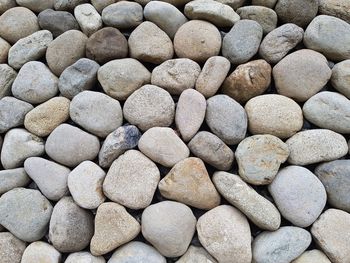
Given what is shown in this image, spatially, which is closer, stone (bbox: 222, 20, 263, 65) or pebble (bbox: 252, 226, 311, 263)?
pebble (bbox: 252, 226, 311, 263)

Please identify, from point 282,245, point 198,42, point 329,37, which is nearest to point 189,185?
point 282,245

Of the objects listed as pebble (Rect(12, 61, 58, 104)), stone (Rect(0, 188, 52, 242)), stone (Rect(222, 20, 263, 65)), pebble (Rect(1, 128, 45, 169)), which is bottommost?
stone (Rect(0, 188, 52, 242))

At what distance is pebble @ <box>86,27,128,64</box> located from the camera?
2.26 ft

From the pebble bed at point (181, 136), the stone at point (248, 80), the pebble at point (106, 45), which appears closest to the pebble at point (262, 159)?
the pebble bed at point (181, 136)

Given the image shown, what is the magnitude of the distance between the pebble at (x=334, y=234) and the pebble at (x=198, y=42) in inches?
14.9

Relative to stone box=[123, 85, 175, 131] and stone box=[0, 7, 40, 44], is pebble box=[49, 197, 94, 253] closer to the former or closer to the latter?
stone box=[123, 85, 175, 131]

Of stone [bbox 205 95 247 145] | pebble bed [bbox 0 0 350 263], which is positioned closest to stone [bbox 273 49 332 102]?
pebble bed [bbox 0 0 350 263]

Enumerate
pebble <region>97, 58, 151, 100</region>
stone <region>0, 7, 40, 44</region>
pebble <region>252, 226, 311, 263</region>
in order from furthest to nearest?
stone <region>0, 7, 40, 44</region> < pebble <region>97, 58, 151, 100</region> < pebble <region>252, 226, 311, 263</region>

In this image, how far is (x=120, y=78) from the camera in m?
0.66

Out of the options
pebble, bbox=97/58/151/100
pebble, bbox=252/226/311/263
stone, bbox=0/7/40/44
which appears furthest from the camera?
stone, bbox=0/7/40/44

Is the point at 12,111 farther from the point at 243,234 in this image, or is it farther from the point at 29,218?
the point at 243,234

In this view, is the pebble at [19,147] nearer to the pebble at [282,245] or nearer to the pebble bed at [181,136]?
the pebble bed at [181,136]

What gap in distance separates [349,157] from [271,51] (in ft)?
0.84

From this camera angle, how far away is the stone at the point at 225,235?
56cm
